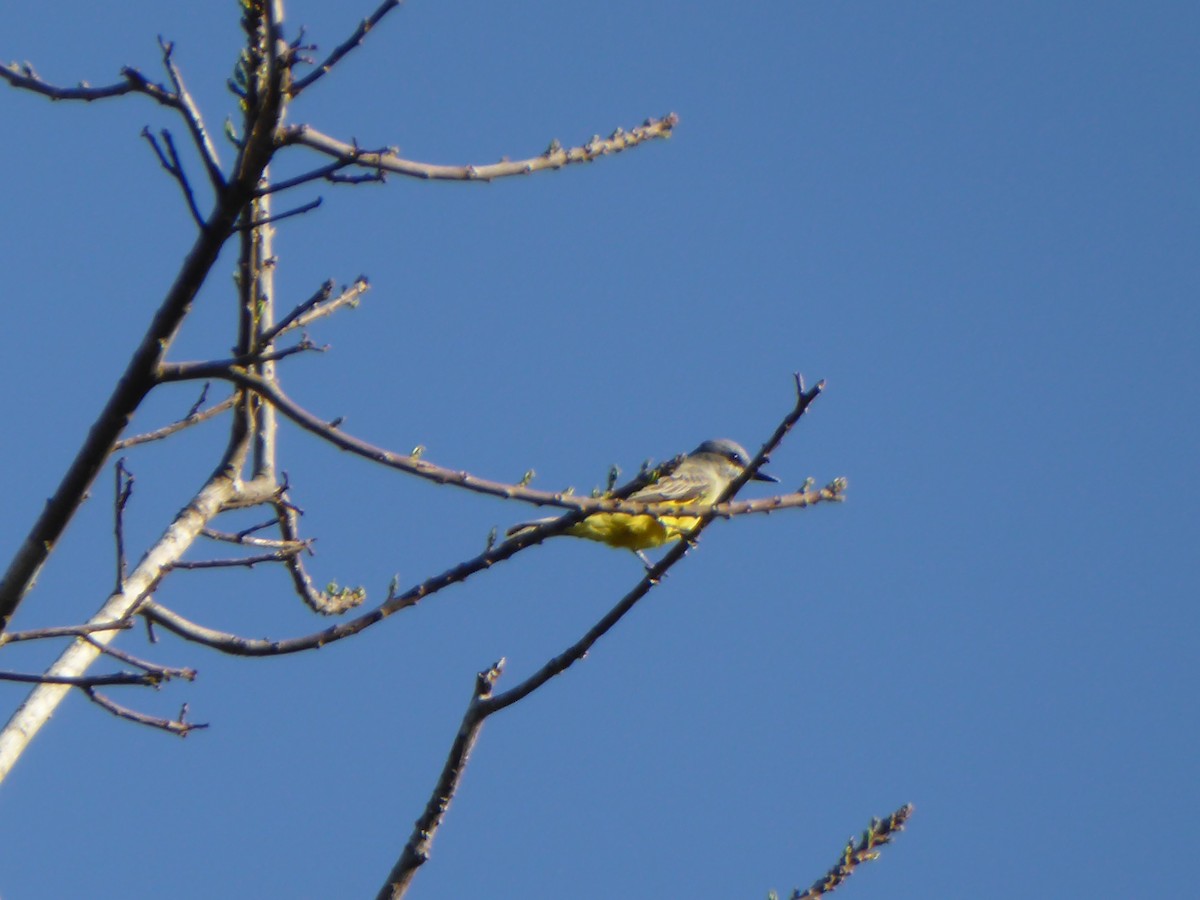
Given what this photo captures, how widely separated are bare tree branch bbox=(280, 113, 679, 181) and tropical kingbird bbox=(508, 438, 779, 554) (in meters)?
1.91

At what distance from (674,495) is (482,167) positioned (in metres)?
5.75

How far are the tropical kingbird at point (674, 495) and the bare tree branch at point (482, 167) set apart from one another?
191cm

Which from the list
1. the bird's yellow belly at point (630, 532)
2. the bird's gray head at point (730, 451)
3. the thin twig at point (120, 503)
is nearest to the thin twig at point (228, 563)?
the thin twig at point (120, 503)

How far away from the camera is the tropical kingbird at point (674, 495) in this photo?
23.6 ft

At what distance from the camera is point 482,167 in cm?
343

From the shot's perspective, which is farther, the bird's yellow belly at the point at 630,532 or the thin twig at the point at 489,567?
the bird's yellow belly at the point at 630,532

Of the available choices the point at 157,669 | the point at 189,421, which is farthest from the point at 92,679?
the point at 189,421

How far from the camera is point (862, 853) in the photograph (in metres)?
3.06

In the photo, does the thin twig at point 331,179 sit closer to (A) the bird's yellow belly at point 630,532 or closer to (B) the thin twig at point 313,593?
(B) the thin twig at point 313,593

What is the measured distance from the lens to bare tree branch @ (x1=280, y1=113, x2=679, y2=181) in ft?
10.0

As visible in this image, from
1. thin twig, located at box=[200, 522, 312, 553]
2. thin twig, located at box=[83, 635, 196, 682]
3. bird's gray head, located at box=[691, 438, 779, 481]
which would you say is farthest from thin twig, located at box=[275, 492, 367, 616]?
bird's gray head, located at box=[691, 438, 779, 481]

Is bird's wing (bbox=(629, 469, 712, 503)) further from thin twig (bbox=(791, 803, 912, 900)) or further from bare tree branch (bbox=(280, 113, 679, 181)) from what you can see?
thin twig (bbox=(791, 803, 912, 900))

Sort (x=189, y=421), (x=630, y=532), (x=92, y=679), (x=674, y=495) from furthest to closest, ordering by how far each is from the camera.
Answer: (x=674, y=495) → (x=630, y=532) → (x=189, y=421) → (x=92, y=679)

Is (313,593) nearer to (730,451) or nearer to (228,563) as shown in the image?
(228,563)
